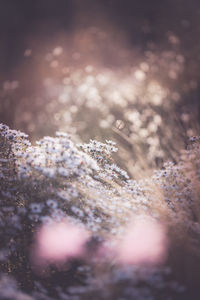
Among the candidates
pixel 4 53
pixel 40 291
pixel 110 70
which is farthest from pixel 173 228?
A: pixel 4 53

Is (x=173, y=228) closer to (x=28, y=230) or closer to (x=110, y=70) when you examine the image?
(x=28, y=230)

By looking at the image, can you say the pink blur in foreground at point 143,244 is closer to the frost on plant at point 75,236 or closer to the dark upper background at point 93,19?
the frost on plant at point 75,236

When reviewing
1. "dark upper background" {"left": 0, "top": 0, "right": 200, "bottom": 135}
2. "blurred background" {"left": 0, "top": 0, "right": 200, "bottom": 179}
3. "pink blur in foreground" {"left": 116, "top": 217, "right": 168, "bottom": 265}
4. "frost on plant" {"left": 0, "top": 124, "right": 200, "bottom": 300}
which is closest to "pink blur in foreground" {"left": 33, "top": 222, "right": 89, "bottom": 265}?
"frost on plant" {"left": 0, "top": 124, "right": 200, "bottom": 300}

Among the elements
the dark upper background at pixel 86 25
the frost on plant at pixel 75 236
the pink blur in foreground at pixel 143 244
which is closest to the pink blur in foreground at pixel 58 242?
the frost on plant at pixel 75 236

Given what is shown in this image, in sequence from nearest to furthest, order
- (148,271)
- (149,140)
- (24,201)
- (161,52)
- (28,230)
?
(148,271)
(28,230)
(24,201)
(149,140)
(161,52)

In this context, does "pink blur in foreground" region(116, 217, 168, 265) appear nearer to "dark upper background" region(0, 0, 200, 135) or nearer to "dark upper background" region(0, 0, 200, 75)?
"dark upper background" region(0, 0, 200, 135)

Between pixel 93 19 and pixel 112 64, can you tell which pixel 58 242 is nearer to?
pixel 112 64

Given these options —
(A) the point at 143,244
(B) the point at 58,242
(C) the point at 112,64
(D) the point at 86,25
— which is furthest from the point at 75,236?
(D) the point at 86,25
